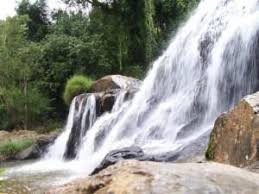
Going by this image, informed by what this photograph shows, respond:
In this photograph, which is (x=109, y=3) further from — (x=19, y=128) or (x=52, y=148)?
(x=52, y=148)

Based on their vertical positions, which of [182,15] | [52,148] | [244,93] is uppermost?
[182,15]

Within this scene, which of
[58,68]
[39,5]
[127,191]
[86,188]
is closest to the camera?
[127,191]

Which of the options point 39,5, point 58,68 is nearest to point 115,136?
point 58,68

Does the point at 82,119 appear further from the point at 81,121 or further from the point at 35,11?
the point at 35,11

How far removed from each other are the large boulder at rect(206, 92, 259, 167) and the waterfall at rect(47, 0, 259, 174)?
3600mm

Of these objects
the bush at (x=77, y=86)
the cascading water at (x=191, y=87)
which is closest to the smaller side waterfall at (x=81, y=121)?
the cascading water at (x=191, y=87)

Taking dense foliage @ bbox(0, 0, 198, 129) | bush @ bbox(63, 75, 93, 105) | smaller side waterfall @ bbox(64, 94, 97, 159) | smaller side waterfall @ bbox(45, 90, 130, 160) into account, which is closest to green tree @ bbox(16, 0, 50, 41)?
dense foliage @ bbox(0, 0, 198, 129)

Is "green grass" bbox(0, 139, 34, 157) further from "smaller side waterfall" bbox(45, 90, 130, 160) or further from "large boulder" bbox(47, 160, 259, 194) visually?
"large boulder" bbox(47, 160, 259, 194)

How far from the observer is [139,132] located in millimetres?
15289

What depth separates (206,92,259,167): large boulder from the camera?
22.5 feet

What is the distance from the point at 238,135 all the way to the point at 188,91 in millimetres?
8112

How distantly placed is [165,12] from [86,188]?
25.8m

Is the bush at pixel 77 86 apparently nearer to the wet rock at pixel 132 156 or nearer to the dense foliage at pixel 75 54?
the dense foliage at pixel 75 54

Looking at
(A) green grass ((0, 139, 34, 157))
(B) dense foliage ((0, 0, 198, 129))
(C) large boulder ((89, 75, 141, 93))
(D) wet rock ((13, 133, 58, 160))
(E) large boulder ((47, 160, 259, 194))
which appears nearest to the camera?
(E) large boulder ((47, 160, 259, 194))
